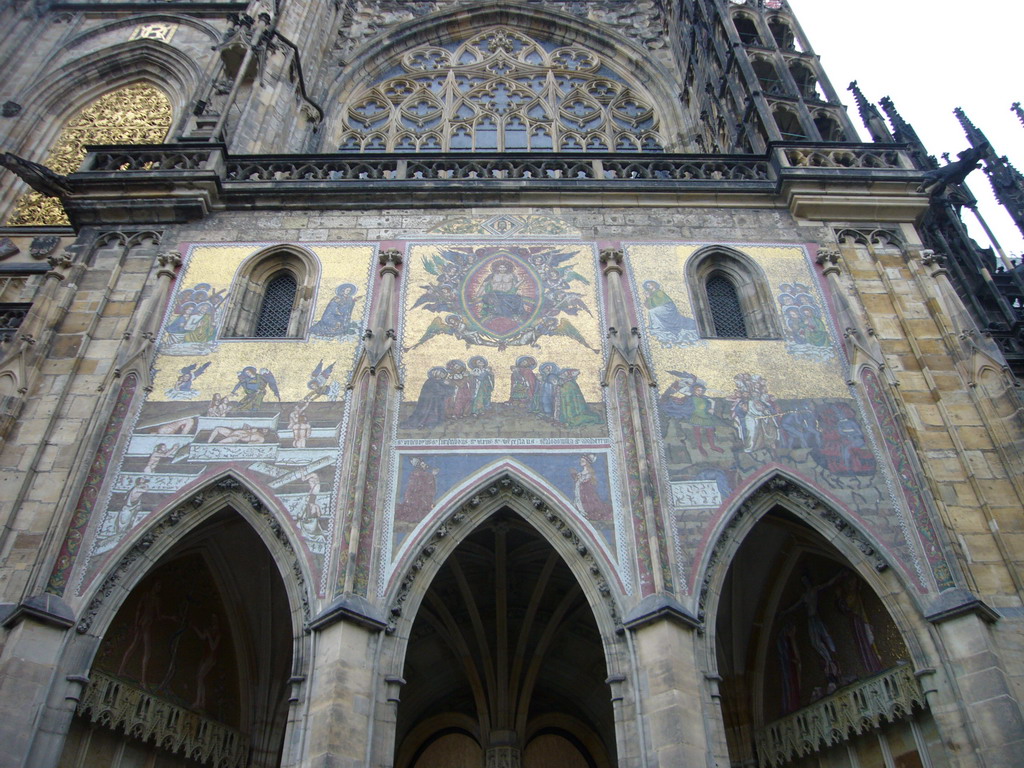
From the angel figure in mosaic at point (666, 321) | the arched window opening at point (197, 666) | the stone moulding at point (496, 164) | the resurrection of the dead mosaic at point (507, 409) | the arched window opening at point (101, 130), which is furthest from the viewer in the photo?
the arched window opening at point (101, 130)

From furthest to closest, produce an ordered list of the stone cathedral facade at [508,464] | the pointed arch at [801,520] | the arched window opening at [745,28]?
1. the arched window opening at [745,28]
2. the pointed arch at [801,520]
3. the stone cathedral facade at [508,464]

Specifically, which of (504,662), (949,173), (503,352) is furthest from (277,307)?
(949,173)

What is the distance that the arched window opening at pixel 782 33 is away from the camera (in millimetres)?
15289

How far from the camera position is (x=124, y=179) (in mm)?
11109

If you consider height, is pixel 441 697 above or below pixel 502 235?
below

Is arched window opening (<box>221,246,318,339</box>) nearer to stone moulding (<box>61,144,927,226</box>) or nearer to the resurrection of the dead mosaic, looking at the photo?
the resurrection of the dead mosaic

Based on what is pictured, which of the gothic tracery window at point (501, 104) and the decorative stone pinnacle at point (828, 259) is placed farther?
the gothic tracery window at point (501, 104)

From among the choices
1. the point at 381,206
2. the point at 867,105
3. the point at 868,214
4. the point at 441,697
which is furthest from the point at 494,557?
the point at 867,105

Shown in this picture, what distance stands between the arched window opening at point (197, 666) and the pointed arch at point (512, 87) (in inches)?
368

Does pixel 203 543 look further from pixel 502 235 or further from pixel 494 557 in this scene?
pixel 502 235

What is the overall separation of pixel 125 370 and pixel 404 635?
4.44 m

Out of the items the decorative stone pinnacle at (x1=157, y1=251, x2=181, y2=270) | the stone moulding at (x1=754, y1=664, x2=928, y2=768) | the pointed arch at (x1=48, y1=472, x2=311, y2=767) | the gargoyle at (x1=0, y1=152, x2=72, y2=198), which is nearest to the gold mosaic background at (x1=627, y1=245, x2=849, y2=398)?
the stone moulding at (x1=754, y1=664, x2=928, y2=768)

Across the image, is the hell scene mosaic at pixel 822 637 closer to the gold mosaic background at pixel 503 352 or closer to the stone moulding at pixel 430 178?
the gold mosaic background at pixel 503 352

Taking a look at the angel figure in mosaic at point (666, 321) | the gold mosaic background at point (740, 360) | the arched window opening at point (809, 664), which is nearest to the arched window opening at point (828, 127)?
the gold mosaic background at point (740, 360)
